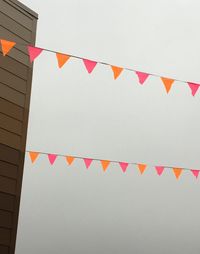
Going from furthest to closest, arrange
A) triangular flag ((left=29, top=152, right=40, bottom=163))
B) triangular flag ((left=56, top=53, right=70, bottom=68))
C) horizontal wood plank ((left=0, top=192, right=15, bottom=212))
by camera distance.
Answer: triangular flag ((left=29, top=152, right=40, bottom=163)) → horizontal wood plank ((left=0, top=192, right=15, bottom=212)) → triangular flag ((left=56, top=53, right=70, bottom=68))

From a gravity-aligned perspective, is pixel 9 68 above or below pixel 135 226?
above

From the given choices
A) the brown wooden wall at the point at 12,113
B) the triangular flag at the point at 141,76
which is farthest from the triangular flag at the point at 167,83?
the brown wooden wall at the point at 12,113

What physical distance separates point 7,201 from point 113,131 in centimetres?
157

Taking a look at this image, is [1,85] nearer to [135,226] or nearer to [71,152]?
[71,152]

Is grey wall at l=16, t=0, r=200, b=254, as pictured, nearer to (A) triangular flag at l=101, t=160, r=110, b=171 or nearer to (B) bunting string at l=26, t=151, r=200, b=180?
(B) bunting string at l=26, t=151, r=200, b=180

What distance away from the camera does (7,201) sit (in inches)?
138

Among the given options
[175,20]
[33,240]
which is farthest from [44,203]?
[175,20]

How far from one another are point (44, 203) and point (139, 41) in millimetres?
2030

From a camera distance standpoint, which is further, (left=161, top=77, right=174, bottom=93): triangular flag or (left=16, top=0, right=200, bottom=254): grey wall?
(left=16, top=0, right=200, bottom=254): grey wall

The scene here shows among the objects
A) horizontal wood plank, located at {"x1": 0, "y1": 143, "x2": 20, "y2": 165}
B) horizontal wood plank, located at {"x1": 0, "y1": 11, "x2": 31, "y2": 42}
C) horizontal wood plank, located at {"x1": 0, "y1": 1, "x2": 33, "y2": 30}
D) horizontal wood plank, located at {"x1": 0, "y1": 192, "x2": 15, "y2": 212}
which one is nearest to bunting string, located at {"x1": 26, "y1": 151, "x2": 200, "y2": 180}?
horizontal wood plank, located at {"x1": 0, "y1": 143, "x2": 20, "y2": 165}

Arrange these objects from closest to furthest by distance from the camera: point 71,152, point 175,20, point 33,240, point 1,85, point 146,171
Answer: point 1,85, point 33,240, point 71,152, point 146,171, point 175,20

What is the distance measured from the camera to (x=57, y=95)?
457 centimetres

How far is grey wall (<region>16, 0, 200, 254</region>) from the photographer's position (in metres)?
4.41

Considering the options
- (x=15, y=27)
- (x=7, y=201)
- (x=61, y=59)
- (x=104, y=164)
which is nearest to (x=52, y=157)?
(x=104, y=164)
